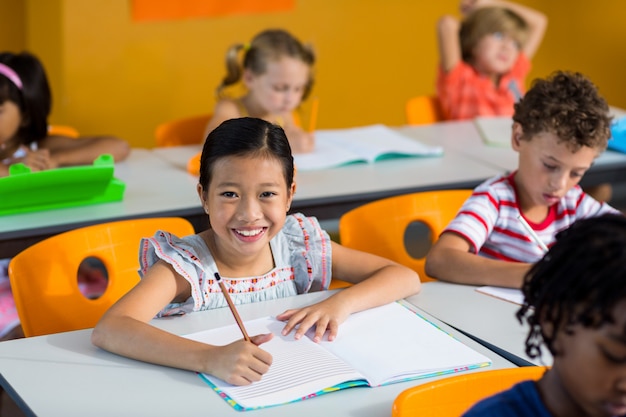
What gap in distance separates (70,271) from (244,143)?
50cm

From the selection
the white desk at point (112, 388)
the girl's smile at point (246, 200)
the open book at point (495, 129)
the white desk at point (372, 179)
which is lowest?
the white desk at point (112, 388)

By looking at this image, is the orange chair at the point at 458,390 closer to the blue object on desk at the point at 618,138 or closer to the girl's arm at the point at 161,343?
the girl's arm at the point at 161,343

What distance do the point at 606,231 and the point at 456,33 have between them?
300cm

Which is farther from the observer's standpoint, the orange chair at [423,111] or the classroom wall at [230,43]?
the classroom wall at [230,43]

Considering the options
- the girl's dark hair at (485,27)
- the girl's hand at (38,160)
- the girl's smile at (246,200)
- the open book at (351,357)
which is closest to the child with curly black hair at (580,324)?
the open book at (351,357)

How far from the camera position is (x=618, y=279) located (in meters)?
0.98

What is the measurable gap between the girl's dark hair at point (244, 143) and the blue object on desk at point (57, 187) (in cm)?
71

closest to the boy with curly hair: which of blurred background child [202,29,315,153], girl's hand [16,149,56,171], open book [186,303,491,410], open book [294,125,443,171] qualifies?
open book [186,303,491,410]

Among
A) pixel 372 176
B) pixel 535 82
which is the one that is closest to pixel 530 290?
pixel 535 82

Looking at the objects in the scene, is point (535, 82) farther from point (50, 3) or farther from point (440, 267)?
point (50, 3)

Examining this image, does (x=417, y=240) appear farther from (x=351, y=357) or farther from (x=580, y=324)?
(x=580, y=324)

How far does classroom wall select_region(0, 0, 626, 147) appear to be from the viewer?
Answer: 4.27 meters

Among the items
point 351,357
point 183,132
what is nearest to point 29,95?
point 183,132

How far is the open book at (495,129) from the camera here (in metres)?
3.27
